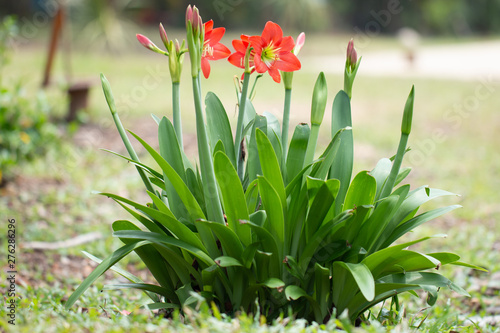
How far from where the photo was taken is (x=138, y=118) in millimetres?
6602

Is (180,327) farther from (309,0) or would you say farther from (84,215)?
(309,0)

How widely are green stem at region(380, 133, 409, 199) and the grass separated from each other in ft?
1.28

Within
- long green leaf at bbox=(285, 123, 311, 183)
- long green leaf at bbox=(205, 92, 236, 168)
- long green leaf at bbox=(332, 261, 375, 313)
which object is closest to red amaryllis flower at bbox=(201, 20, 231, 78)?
long green leaf at bbox=(205, 92, 236, 168)

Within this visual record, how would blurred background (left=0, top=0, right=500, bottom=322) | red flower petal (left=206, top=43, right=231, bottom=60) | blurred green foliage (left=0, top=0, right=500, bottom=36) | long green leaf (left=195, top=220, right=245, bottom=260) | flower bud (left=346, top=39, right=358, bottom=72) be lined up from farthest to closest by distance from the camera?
blurred green foliage (left=0, top=0, right=500, bottom=36)
blurred background (left=0, top=0, right=500, bottom=322)
red flower petal (left=206, top=43, right=231, bottom=60)
flower bud (left=346, top=39, right=358, bottom=72)
long green leaf (left=195, top=220, right=245, bottom=260)

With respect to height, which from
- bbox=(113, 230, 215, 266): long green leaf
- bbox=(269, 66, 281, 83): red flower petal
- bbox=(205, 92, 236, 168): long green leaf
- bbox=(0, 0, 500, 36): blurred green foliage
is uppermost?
Answer: bbox=(0, 0, 500, 36): blurred green foliage

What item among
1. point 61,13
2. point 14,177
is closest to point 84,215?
point 14,177

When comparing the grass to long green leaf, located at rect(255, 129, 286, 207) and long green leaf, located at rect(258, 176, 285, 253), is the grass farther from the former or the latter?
long green leaf, located at rect(255, 129, 286, 207)

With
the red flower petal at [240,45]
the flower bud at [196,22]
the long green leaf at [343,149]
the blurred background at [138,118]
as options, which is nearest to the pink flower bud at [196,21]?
the flower bud at [196,22]

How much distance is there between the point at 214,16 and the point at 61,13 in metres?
17.1

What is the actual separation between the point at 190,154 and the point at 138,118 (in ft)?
5.62

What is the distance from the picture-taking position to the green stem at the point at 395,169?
4.89ft

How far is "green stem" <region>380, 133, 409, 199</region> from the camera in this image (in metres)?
1.49

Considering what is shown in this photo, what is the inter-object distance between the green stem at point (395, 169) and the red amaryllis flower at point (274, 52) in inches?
14.4

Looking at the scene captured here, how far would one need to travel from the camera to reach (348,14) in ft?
85.1
